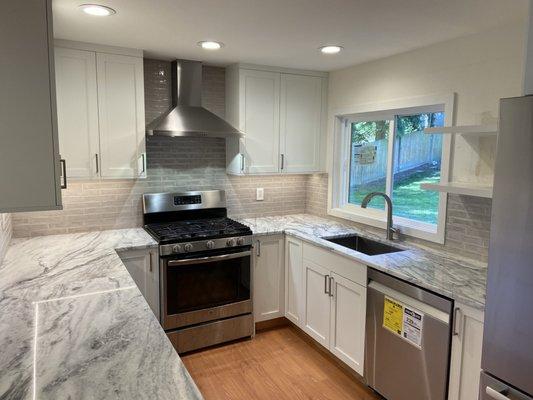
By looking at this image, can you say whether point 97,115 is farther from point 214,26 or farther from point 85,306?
point 85,306

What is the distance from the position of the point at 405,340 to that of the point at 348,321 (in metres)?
0.52

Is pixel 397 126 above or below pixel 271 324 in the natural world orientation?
above

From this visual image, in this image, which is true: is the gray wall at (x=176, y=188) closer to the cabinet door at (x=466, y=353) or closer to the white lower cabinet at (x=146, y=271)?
the white lower cabinet at (x=146, y=271)

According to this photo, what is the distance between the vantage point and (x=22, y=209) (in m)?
1.46

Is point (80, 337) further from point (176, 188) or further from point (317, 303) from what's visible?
point (176, 188)

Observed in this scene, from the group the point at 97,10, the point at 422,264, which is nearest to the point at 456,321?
the point at 422,264

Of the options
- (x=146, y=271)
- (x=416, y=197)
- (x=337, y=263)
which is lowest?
(x=146, y=271)

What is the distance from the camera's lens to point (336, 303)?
9.14 ft

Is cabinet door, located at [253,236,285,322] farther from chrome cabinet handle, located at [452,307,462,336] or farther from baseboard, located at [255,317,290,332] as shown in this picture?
chrome cabinet handle, located at [452,307,462,336]

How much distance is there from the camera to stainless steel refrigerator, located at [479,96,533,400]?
4.74ft

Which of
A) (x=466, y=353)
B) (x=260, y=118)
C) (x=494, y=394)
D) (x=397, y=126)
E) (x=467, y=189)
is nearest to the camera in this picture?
(x=494, y=394)

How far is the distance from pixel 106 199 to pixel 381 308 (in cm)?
222

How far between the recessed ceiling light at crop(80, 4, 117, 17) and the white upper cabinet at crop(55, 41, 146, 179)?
0.73 m

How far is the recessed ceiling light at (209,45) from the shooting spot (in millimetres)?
2633
